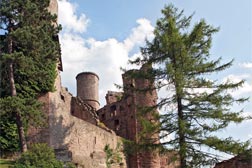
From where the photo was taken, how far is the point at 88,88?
5734 centimetres

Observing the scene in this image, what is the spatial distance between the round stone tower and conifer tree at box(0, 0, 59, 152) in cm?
Answer: 2798

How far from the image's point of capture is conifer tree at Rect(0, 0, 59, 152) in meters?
24.6

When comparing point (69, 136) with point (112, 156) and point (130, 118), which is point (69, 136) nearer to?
point (112, 156)

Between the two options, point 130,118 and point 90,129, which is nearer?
point 90,129

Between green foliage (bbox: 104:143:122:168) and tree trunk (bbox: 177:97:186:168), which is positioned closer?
tree trunk (bbox: 177:97:186:168)

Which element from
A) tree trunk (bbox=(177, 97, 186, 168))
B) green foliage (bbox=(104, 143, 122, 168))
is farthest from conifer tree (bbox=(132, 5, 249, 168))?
green foliage (bbox=(104, 143, 122, 168))

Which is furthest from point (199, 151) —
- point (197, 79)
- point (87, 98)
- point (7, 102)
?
point (87, 98)

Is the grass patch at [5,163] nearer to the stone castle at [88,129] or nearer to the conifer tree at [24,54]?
the conifer tree at [24,54]

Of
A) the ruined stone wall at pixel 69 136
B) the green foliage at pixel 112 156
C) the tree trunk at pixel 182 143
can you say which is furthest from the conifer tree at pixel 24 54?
the tree trunk at pixel 182 143

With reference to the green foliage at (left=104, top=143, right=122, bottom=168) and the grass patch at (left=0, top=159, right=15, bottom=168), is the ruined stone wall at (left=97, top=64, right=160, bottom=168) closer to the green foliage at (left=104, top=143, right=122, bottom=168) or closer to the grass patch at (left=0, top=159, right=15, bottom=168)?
the green foliage at (left=104, top=143, right=122, bottom=168)

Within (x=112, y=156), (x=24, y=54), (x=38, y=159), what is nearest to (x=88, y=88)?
(x=112, y=156)

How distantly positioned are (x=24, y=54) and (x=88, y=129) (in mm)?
8590

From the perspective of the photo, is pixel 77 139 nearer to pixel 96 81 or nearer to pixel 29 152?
pixel 29 152

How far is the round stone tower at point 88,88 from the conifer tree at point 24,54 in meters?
28.0
